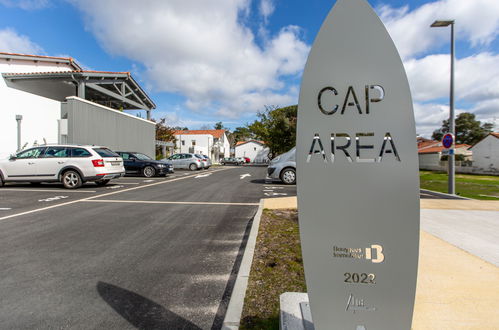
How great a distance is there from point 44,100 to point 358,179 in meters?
17.5

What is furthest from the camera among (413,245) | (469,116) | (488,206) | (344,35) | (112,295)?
(469,116)

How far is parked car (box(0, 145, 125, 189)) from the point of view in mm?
10055

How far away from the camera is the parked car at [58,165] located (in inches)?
396

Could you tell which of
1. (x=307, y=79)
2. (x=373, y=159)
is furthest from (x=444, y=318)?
(x=307, y=79)

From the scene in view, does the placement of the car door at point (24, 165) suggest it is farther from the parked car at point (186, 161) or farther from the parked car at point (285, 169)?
the parked car at point (186, 161)

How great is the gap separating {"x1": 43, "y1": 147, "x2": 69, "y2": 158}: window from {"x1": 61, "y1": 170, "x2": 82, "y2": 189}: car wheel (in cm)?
68

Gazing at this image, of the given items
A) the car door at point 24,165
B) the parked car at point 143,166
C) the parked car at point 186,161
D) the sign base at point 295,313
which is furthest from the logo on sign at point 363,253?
the parked car at point 186,161

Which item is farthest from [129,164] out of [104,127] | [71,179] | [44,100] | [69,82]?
[69,82]

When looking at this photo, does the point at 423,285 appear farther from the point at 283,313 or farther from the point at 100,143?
Result: the point at 100,143

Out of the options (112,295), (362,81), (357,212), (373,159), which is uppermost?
(362,81)

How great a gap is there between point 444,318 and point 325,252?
1541 millimetres

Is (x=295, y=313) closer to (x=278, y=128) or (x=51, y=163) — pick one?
(x=51, y=163)

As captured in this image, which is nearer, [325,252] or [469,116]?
[325,252]

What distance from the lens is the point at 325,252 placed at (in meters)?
1.84
